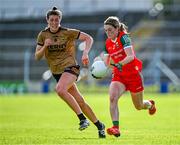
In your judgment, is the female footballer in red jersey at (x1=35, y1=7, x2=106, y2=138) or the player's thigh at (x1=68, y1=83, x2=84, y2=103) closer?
the female footballer in red jersey at (x1=35, y1=7, x2=106, y2=138)

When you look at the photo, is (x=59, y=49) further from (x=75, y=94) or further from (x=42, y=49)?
(x=75, y=94)

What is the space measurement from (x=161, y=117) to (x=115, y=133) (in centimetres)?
753

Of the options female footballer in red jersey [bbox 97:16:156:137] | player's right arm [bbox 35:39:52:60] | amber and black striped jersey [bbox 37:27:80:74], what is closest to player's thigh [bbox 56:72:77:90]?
amber and black striped jersey [bbox 37:27:80:74]

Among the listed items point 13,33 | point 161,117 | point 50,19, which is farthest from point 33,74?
point 50,19

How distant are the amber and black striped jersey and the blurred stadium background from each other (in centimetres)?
2487

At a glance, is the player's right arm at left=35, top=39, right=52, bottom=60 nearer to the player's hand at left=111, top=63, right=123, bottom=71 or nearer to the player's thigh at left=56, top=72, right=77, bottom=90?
the player's thigh at left=56, top=72, right=77, bottom=90

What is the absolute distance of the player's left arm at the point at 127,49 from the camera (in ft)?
37.9

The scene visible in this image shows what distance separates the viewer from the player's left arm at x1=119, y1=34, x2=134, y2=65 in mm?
11562

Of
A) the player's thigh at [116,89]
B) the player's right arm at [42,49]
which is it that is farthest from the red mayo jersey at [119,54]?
the player's right arm at [42,49]

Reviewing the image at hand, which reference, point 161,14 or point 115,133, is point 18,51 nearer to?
point 161,14

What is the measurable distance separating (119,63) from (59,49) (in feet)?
3.38

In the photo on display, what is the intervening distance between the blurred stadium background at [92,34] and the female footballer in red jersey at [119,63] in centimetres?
2465

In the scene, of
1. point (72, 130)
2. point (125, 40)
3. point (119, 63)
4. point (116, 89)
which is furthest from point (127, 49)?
point (72, 130)

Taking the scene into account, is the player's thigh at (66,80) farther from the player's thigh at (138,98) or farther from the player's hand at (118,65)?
the player's thigh at (138,98)
